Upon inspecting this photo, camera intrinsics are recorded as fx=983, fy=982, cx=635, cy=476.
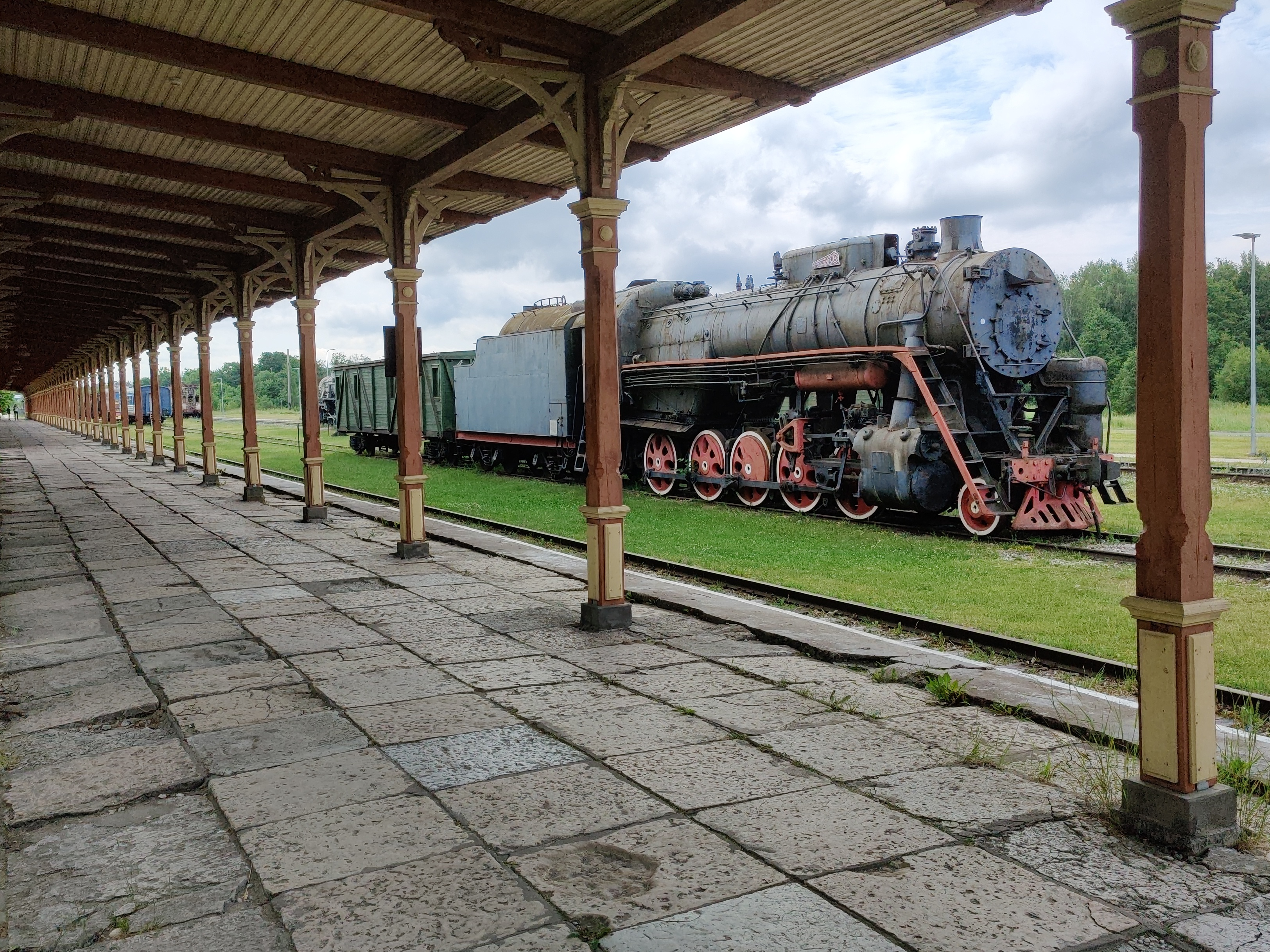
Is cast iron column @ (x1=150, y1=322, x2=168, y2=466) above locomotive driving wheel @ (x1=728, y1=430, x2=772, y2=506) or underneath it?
above

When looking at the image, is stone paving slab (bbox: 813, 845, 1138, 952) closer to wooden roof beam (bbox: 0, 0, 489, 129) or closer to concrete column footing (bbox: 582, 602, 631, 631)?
concrete column footing (bbox: 582, 602, 631, 631)

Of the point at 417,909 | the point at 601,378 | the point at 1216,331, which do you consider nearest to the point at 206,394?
the point at 601,378

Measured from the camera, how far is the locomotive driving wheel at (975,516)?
9.60 m

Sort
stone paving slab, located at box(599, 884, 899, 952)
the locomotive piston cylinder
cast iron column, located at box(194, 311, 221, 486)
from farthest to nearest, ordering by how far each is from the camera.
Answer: cast iron column, located at box(194, 311, 221, 486)
the locomotive piston cylinder
stone paving slab, located at box(599, 884, 899, 952)

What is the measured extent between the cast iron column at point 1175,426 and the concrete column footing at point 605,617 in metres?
3.49

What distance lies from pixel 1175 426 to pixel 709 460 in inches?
413

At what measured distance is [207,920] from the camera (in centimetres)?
261

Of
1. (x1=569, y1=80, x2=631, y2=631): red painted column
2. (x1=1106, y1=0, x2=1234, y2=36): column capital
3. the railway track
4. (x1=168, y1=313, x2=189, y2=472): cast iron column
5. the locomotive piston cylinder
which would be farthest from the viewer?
(x1=168, y1=313, x2=189, y2=472): cast iron column

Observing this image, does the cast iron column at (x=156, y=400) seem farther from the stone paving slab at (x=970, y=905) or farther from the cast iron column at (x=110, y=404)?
the stone paving slab at (x=970, y=905)

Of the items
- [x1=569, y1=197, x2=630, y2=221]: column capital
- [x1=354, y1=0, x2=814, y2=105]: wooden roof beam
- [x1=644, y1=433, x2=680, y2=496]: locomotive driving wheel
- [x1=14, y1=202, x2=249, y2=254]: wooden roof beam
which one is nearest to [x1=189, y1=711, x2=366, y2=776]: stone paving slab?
[x1=569, y1=197, x2=630, y2=221]: column capital

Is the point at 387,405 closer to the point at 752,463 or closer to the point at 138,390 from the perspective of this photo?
the point at 138,390

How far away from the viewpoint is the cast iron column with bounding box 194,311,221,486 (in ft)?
52.5

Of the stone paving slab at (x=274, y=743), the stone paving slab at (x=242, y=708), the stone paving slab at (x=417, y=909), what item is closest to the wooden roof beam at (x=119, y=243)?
the stone paving slab at (x=242, y=708)

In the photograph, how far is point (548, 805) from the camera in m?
3.35
